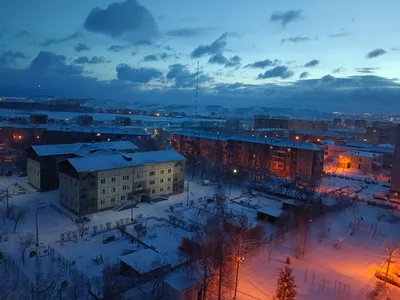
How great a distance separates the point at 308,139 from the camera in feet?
119

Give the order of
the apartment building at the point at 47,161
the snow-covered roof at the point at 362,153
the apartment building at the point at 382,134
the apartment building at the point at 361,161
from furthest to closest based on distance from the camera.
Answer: the apartment building at the point at 382,134 < the snow-covered roof at the point at 362,153 < the apartment building at the point at 361,161 < the apartment building at the point at 47,161

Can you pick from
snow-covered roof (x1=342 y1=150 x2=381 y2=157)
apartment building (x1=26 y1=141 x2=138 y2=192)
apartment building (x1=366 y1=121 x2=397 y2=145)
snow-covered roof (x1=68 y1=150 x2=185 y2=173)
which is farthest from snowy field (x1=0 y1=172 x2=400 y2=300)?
apartment building (x1=366 y1=121 x2=397 y2=145)

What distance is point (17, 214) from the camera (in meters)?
11.9

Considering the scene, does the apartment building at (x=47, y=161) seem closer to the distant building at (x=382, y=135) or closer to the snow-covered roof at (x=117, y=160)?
the snow-covered roof at (x=117, y=160)

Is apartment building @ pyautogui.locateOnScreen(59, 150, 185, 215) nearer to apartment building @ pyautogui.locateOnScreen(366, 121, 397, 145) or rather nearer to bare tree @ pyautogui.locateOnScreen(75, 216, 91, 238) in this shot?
bare tree @ pyautogui.locateOnScreen(75, 216, 91, 238)

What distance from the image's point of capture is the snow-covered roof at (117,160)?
1311cm

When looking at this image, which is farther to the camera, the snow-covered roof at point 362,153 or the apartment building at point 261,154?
the snow-covered roof at point 362,153

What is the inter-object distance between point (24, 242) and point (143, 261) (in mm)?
4036

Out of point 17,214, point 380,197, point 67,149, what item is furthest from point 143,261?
point 380,197

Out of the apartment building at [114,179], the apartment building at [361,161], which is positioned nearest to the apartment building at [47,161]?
the apartment building at [114,179]

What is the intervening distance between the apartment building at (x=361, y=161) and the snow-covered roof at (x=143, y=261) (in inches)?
875

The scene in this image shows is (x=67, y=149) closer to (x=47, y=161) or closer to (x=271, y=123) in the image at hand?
(x=47, y=161)

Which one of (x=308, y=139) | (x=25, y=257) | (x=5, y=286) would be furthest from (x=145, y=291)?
(x=308, y=139)

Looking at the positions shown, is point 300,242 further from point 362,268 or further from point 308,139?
point 308,139
